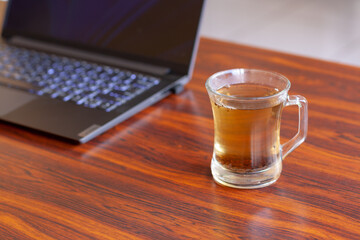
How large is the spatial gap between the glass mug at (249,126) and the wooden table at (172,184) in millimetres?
20

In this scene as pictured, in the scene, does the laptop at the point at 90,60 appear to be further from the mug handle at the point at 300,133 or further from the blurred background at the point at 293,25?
the blurred background at the point at 293,25

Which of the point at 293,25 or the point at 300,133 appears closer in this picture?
the point at 300,133

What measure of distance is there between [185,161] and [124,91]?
20cm

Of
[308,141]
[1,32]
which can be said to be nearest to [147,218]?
[308,141]

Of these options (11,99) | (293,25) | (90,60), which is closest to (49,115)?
(11,99)

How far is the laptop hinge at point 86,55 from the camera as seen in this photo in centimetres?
84

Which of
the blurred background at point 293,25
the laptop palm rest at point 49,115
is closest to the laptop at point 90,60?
the laptop palm rest at point 49,115

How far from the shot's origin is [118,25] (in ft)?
2.95

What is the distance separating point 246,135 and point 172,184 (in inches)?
4.4

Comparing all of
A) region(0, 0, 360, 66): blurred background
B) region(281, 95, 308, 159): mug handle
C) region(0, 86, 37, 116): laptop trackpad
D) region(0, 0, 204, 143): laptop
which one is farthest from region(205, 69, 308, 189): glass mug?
region(0, 0, 360, 66): blurred background

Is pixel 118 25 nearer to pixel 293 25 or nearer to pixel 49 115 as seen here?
pixel 49 115

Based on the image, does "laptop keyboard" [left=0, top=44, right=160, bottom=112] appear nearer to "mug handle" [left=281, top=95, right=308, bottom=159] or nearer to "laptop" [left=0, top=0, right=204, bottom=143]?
"laptop" [left=0, top=0, right=204, bottom=143]

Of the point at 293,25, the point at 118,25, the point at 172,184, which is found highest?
the point at 118,25

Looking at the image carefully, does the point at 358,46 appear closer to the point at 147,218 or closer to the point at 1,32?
the point at 1,32
